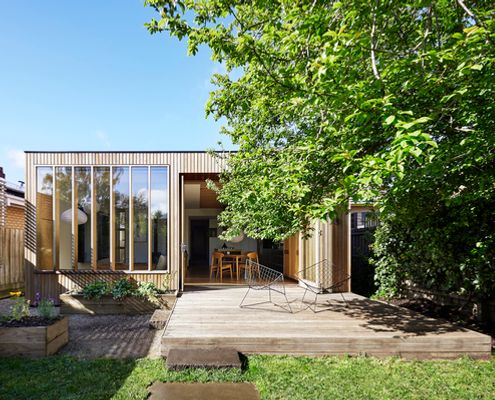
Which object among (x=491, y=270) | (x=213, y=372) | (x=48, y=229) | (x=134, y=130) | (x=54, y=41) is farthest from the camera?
(x=134, y=130)

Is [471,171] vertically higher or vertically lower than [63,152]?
lower

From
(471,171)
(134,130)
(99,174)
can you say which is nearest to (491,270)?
(471,171)

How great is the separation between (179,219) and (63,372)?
415 centimetres

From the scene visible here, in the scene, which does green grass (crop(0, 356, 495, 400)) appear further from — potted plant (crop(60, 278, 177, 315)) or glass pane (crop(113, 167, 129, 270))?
glass pane (crop(113, 167, 129, 270))

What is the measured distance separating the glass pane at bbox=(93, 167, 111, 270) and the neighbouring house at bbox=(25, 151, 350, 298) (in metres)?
0.02

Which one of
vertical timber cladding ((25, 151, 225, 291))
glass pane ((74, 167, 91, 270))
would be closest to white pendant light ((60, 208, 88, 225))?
glass pane ((74, 167, 91, 270))

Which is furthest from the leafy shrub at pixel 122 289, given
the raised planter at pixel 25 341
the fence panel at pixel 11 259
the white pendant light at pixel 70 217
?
the fence panel at pixel 11 259

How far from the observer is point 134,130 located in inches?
430

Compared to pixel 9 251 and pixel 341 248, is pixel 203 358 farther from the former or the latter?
pixel 9 251

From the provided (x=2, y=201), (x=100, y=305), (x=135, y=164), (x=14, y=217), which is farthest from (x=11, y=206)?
(x=100, y=305)

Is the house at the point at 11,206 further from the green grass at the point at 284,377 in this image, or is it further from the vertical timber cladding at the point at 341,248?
the vertical timber cladding at the point at 341,248

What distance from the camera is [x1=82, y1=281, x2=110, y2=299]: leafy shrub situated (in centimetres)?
679

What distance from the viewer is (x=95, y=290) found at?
22.5 ft

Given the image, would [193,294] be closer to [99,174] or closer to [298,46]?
[99,174]
